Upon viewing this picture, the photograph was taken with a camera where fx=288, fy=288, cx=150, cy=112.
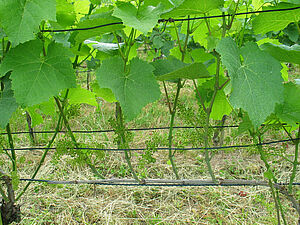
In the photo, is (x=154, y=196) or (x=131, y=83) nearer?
(x=131, y=83)

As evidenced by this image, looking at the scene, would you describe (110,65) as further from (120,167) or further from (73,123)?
(73,123)

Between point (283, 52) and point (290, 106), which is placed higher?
point (283, 52)

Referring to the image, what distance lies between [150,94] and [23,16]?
0.44 m

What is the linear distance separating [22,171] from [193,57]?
217 centimetres

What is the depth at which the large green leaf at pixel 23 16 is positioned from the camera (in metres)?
0.80

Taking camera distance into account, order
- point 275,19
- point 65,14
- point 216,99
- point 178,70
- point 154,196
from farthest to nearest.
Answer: point 154,196 → point 216,99 → point 65,14 → point 275,19 → point 178,70

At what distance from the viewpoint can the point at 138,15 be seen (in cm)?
90

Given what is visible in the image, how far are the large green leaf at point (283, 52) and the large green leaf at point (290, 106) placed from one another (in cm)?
16

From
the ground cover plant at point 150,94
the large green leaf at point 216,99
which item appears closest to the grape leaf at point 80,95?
the ground cover plant at point 150,94

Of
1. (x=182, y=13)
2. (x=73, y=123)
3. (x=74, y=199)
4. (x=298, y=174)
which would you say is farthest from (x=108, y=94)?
(x=73, y=123)

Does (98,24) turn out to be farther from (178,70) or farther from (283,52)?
(283,52)

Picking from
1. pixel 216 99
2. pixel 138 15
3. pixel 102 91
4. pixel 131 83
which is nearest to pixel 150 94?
pixel 131 83

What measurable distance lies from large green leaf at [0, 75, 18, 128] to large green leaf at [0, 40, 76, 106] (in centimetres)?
19

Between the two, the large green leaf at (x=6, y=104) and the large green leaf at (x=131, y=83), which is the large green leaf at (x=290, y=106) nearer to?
the large green leaf at (x=131, y=83)
